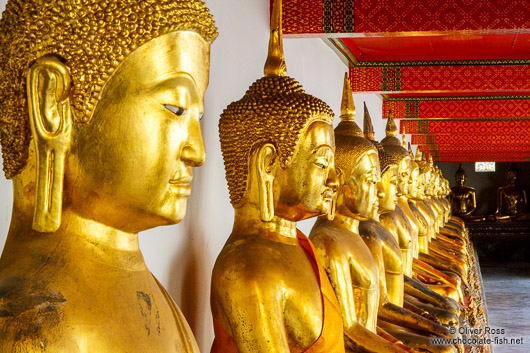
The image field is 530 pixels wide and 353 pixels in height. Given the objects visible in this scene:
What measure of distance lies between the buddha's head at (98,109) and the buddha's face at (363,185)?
170 cm

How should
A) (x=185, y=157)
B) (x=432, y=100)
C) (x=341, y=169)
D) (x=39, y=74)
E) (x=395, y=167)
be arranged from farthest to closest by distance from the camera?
(x=432, y=100)
(x=395, y=167)
(x=341, y=169)
(x=185, y=157)
(x=39, y=74)

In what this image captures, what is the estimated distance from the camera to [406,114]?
7738 mm

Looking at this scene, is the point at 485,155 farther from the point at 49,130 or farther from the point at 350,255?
the point at 49,130

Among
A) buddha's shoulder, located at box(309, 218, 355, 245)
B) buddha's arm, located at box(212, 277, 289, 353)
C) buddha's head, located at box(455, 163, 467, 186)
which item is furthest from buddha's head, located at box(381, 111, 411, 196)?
buddha's head, located at box(455, 163, 467, 186)

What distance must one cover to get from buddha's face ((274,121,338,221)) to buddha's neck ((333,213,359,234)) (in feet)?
2.55

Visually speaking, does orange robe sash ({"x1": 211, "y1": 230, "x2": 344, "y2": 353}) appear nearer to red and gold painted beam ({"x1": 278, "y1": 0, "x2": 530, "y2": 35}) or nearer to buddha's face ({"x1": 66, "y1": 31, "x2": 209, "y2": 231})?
buddha's face ({"x1": 66, "y1": 31, "x2": 209, "y2": 231})

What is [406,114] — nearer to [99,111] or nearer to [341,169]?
[341,169]

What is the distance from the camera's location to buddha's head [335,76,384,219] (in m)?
2.81

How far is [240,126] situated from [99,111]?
93 cm

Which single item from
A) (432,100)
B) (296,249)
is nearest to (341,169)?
(296,249)

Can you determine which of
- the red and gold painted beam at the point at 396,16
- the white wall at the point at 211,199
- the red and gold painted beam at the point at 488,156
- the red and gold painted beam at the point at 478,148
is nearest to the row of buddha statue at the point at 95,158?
the white wall at the point at 211,199

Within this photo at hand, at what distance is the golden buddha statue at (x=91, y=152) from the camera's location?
1.05 meters

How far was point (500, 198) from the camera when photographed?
18062 millimetres

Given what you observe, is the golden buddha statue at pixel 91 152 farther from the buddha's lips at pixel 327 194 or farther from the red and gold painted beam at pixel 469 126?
the red and gold painted beam at pixel 469 126
